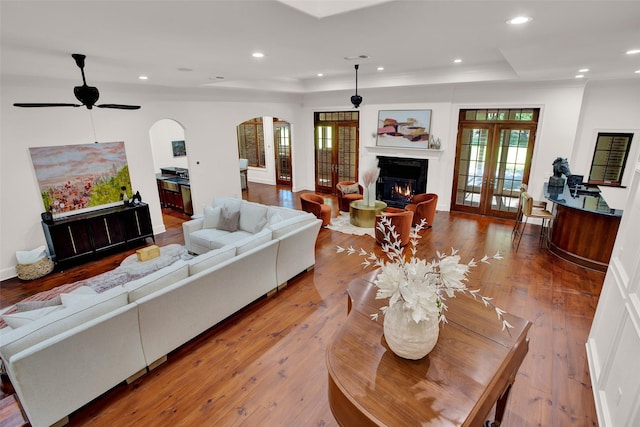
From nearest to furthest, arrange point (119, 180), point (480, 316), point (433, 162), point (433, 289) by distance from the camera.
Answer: point (433, 289)
point (480, 316)
point (119, 180)
point (433, 162)

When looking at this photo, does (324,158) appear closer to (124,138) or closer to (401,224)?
(401,224)

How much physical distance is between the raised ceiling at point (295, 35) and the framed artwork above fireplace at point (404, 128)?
298cm

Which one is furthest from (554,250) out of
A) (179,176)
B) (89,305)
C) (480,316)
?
(179,176)

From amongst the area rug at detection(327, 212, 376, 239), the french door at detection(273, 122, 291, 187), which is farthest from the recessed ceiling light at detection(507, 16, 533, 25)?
the french door at detection(273, 122, 291, 187)

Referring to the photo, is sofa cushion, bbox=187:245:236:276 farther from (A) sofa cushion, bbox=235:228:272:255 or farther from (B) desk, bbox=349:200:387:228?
(B) desk, bbox=349:200:387:228

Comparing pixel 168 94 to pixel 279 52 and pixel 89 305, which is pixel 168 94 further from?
pixel 89 305

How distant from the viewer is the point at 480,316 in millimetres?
2225

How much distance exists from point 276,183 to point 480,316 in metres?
9.65

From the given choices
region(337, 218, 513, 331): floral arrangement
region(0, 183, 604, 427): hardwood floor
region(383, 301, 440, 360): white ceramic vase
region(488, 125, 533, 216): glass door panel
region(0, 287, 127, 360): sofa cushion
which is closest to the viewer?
region(337, 218, 513, 331): floral arrangement

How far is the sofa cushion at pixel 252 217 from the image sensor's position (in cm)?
548

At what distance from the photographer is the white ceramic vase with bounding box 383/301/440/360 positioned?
69.1 inches

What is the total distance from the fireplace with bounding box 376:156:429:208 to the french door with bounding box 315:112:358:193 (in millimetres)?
1044

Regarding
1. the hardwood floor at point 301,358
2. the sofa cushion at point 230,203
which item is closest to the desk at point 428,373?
the hardwood floor at point 301,358

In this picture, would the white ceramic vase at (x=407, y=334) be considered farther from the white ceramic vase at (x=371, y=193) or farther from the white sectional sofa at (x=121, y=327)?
the white ceramic vase at (x=371, y=193)
